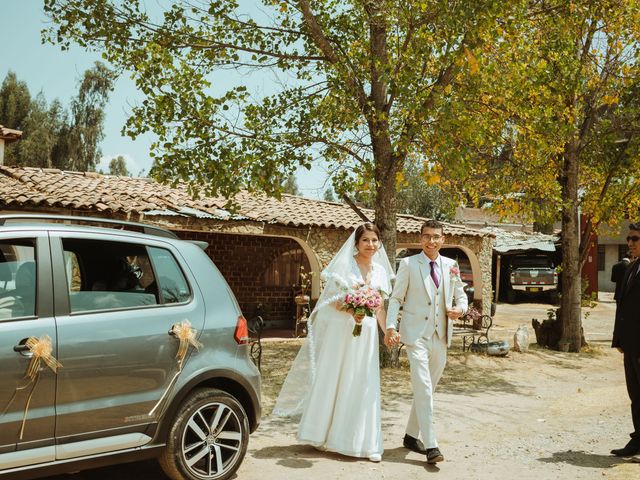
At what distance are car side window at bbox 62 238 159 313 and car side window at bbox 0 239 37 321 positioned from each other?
0.22 metres

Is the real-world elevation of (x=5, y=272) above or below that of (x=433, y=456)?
above

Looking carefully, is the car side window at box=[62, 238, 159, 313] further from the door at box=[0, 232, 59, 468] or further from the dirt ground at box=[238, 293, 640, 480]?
the dirt ground at box=[238, 293, 640, 480]

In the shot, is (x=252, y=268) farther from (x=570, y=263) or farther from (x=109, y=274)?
(x=109, y=274)

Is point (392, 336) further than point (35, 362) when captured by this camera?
Yes

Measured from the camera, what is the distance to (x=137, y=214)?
14.7 metres

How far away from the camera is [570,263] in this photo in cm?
1441

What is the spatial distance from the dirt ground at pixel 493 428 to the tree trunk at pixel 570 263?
0.88m

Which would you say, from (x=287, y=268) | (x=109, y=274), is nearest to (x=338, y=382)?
(x=109, y=274)

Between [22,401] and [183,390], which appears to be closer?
[22,401]

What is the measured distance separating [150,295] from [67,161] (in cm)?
4054

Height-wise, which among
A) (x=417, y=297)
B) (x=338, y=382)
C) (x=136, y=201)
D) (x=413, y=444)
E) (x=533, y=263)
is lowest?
(x=413, y=444)

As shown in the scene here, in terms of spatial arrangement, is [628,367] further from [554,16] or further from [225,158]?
[554,16]

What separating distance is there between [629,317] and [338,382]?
8.71 ft

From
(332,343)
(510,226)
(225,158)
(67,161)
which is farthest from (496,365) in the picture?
(67,161)
